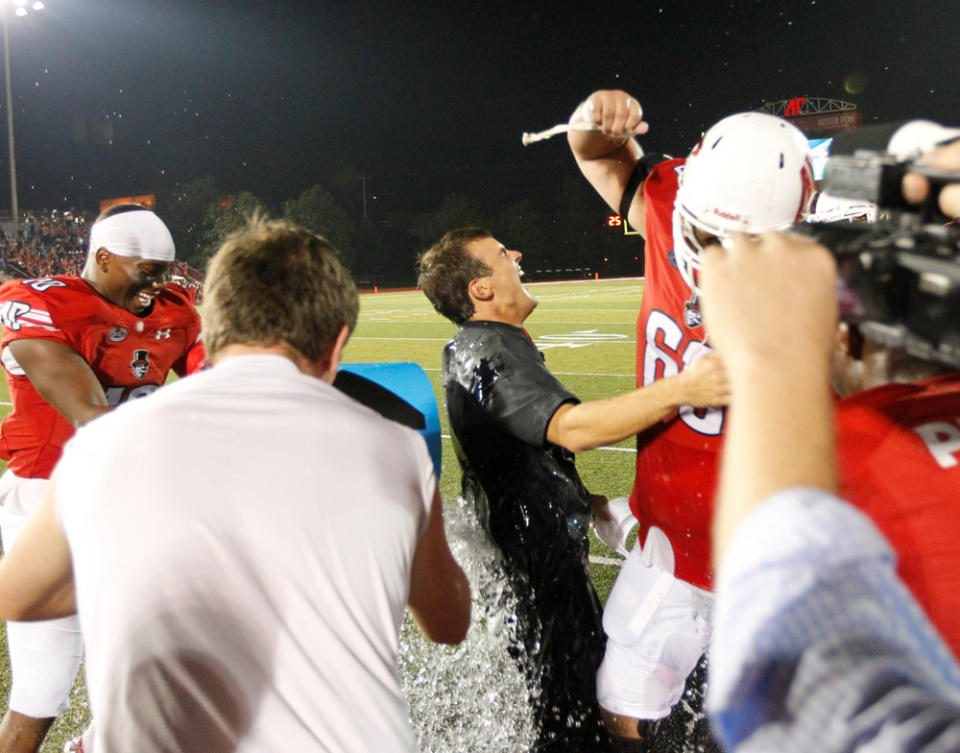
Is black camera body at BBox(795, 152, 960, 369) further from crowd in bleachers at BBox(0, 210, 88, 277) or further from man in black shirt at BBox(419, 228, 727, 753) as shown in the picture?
crowd in bleachers at BBox(0, 210, 88, 277)

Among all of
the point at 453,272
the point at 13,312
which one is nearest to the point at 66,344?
the point at 13,312

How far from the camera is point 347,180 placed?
75.8m

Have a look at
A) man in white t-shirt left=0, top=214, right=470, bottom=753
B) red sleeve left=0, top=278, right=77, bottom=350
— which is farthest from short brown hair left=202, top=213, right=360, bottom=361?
red sleeve left=0, top=278, right=77, bottom=350

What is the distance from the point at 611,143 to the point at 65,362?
79.0 inches

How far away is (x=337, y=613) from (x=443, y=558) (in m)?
0.27

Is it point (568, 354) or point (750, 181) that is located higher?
point (750, 181)

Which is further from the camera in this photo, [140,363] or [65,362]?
[140,363]

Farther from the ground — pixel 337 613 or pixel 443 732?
pixel 337 613

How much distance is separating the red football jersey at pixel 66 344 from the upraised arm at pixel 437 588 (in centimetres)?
203

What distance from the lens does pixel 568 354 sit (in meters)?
12.7

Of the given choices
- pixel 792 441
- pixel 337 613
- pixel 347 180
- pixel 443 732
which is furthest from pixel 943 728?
pixel 347 180

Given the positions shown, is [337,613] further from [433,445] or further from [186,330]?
[186,330]

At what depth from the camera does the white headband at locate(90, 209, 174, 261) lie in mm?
2982

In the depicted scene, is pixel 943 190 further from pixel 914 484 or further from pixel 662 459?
pixel 662 459
